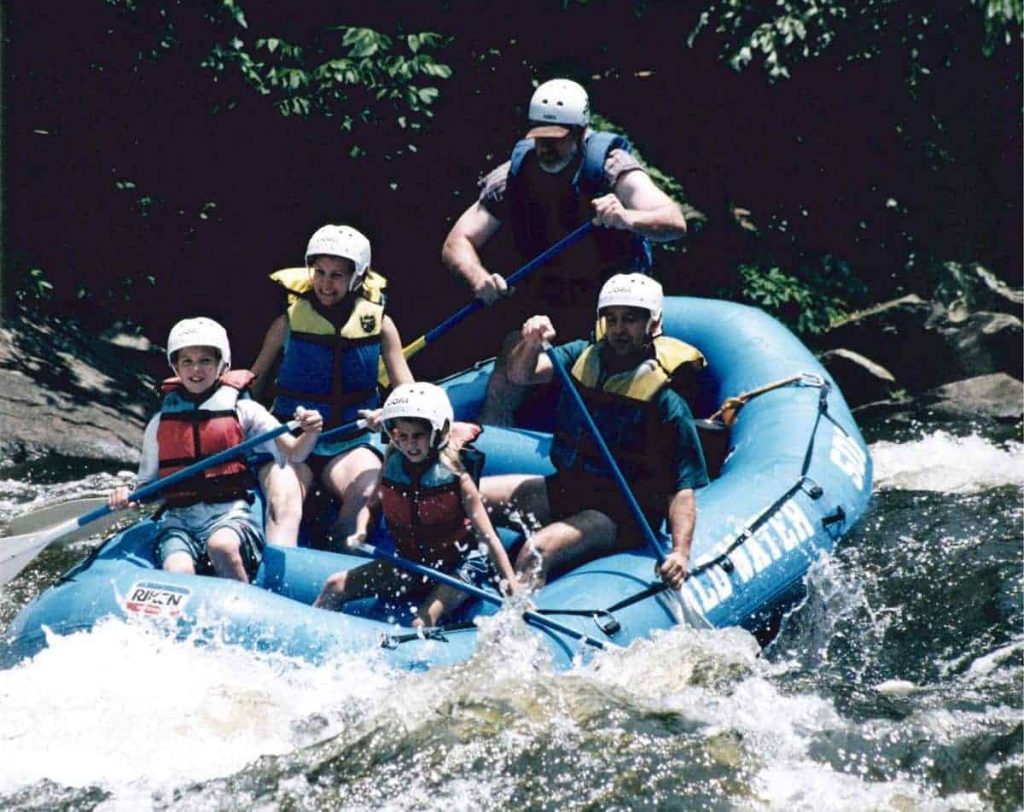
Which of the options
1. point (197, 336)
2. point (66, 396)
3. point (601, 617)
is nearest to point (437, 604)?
→ point (601, 617)

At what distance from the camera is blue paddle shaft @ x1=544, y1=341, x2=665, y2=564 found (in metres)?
6.28

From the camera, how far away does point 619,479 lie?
630cm

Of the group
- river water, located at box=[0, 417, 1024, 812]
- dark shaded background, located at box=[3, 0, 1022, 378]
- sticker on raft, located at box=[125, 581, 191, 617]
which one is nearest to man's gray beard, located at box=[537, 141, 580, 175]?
river water, located at box=[0, 417, 1024, 812]

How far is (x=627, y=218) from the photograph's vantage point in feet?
22.7

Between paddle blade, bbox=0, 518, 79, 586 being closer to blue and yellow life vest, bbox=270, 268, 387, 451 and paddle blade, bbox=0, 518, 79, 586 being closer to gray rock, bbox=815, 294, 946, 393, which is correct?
blue and yellow life vest, bbox=270, 268, 387, 451

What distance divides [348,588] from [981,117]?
741 cm

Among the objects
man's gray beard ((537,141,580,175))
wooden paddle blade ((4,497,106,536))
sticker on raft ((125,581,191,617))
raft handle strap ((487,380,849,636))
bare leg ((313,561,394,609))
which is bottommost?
raft handle strap ((487,380,849,636))

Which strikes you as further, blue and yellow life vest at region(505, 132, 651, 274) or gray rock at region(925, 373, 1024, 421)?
gray rock at region(925, 373, 1024, 421)

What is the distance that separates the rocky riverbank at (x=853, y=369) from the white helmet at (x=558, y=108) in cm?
358

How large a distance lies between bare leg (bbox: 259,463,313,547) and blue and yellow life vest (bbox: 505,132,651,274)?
1582mm

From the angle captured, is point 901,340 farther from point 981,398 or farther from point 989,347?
point 981,398

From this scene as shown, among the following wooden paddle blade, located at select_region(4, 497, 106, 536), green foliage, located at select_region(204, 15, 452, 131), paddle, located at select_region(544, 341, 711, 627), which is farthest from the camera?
green foliage, located at select_region(204, 15, 452, 131)

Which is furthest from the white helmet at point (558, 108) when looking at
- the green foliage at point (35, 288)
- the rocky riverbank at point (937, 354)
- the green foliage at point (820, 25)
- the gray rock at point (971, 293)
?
the gray rock at point (971, 293)

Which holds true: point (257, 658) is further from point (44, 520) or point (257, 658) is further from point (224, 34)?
point (224, 34)
